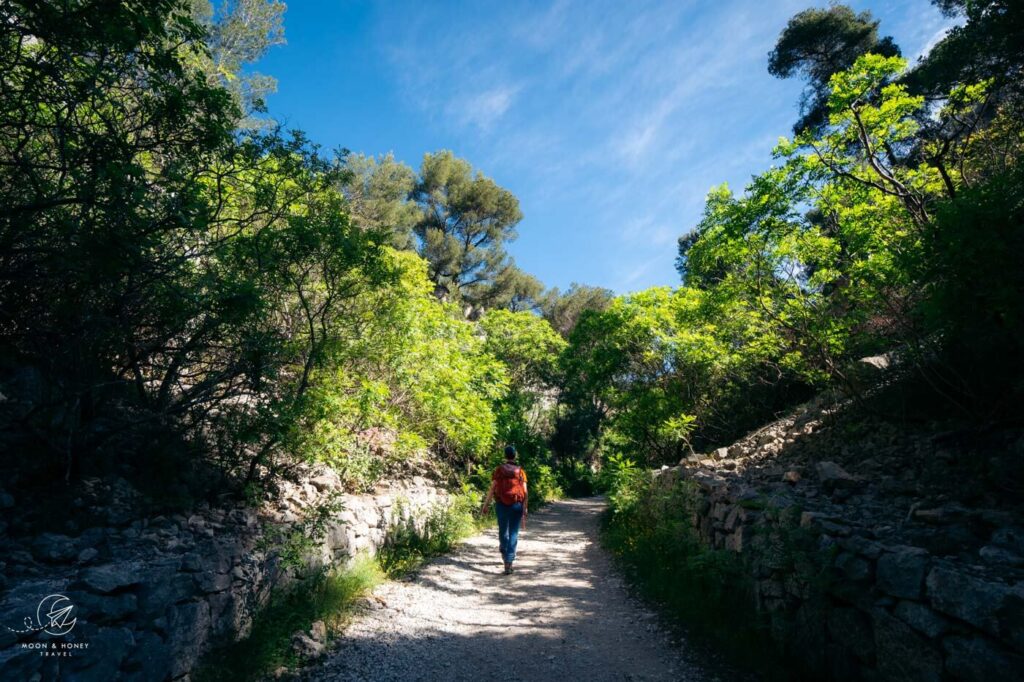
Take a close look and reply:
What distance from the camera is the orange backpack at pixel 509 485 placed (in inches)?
285

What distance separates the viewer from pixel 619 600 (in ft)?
19.5

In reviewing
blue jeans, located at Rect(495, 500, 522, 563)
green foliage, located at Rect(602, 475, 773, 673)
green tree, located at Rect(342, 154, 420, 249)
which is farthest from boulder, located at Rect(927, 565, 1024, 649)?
green tree, located at Rect(342, 154, 420, 249)

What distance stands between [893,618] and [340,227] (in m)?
6.39

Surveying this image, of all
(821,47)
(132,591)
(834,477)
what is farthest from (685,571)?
(821,47)

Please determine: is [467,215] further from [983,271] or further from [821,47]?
[983,271]

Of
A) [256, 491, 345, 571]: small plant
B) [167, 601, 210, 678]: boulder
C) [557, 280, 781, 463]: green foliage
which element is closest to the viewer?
[167, 601, 210, 678]: boulder

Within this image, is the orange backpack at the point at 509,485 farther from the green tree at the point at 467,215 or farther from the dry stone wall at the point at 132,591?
the green tree at the point at 467,215

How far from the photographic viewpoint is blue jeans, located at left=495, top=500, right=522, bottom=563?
727cm

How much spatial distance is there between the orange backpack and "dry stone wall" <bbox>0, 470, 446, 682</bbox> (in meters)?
2.79

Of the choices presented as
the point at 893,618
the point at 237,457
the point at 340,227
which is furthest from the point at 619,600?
the point at 340,227

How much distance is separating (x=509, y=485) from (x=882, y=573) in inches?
195

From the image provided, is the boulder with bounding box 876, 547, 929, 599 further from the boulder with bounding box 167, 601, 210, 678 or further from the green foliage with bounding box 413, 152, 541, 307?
the green foliage with bounding box 413, 152, 541, 307

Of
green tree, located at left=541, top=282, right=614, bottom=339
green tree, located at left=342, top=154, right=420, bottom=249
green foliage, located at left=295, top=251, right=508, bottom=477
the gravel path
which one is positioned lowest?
the gravel path

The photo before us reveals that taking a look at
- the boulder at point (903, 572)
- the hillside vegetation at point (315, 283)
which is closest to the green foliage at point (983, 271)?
the hillside vegetation at point (315, 283)
